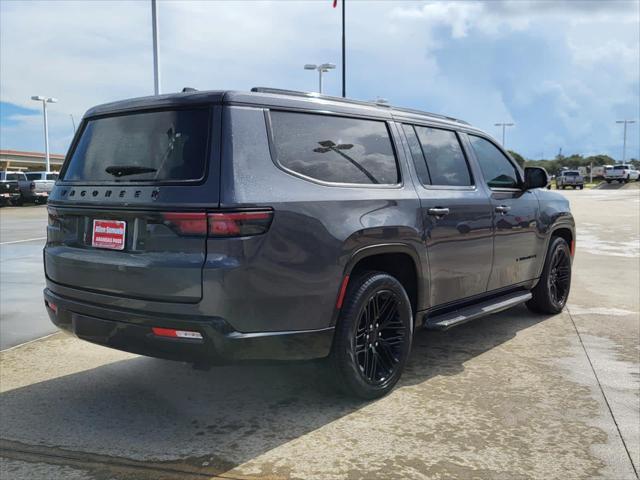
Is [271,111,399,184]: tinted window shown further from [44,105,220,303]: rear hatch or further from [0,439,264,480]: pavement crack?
[0,439,264,480]: pavement crack

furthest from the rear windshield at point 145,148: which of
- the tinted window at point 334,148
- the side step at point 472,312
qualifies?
the side step at point 472,312

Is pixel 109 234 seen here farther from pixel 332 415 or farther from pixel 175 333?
pixel 332 415

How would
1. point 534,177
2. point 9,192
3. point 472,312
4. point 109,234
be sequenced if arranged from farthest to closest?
point 9,192, point 534,177, point 472,312, point 109,234

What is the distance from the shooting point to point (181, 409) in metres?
3.73

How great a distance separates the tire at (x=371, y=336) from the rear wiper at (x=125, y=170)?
1357 millimetres

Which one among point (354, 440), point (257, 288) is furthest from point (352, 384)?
point (257, 288)

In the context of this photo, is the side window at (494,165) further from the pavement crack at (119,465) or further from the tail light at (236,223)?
the pavement crack at (119,465)

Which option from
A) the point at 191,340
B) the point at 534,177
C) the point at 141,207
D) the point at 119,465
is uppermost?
the point at 534,177

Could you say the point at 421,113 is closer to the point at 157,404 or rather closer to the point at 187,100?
the point at 187,100

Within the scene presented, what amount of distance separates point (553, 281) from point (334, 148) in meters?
Answer: 3.55

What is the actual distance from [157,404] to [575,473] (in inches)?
95.9

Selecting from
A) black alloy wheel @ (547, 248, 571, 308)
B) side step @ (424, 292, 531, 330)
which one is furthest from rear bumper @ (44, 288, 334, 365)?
black alloy wheel @ (547, 248, 571, 308)

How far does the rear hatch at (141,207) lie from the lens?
10.00ft

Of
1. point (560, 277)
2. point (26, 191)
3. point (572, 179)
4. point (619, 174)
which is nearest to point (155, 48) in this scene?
point (26, 191)
